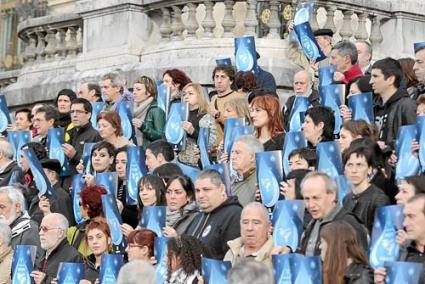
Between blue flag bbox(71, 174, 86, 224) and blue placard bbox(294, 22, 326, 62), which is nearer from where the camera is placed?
Result: blue flag bbox(71, 174, 86, 224)

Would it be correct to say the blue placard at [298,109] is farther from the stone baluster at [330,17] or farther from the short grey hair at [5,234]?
the stone baluster at [330,17]

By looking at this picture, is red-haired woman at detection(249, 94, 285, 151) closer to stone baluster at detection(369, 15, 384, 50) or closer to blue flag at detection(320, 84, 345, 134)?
blue flag at detection(320, 84, 345, 134)

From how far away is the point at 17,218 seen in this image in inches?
531

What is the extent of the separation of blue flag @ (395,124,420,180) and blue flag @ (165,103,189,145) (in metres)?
2.83

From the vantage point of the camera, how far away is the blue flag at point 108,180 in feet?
43.7

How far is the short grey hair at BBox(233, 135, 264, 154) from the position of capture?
1230 centimetres

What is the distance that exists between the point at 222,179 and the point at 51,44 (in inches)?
326

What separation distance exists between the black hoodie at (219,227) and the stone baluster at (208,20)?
18.0ft

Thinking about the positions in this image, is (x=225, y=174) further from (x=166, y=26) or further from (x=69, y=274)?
(x=166, y=26)

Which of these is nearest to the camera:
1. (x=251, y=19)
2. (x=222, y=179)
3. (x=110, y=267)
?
(x=110, y=267)

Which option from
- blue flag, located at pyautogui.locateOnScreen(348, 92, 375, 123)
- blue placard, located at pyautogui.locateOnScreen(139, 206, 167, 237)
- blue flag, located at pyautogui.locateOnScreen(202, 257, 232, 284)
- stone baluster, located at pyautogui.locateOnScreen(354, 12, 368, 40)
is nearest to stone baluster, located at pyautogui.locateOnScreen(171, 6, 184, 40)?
stone baluster, located at pyautogui.locateOnScreen(354, 12, 368, 40)

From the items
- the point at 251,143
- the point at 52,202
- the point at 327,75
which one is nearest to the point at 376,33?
the point at 327,75

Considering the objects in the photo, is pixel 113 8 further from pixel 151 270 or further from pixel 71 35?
pixel 151 270

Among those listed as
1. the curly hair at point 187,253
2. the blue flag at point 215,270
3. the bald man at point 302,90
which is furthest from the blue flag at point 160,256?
the bald man at point 302,90
